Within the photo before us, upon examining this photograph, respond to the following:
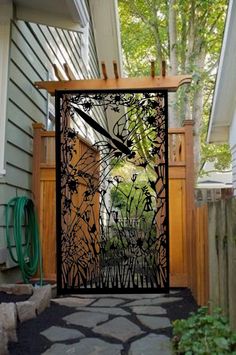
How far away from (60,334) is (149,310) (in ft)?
3.30

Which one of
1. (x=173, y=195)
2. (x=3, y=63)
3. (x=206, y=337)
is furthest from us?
(x=173, y=195)

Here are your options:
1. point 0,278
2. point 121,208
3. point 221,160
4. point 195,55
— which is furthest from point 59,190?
point 221,160

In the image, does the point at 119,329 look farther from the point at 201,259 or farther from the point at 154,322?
the point at 201,259

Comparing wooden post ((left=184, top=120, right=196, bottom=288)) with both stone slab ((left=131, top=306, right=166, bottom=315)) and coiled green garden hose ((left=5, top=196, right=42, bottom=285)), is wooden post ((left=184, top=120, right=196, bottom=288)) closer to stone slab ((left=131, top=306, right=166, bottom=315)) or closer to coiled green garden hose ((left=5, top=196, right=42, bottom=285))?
Result: stone slab ((left=131, top=306, right=166, bottom=315))

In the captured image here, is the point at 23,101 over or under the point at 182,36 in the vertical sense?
under

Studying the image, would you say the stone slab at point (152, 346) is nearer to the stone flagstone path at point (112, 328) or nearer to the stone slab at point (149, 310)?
the stone flagstone path at point (112, 328)

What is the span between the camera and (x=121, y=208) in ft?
15.6

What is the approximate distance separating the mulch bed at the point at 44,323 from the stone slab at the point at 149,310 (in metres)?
0.06

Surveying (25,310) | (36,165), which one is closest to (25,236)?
(36,165)

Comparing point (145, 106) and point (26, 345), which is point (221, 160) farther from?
point (26, 345)

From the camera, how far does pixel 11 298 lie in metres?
3.52

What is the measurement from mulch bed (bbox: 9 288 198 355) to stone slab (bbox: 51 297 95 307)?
0.13m

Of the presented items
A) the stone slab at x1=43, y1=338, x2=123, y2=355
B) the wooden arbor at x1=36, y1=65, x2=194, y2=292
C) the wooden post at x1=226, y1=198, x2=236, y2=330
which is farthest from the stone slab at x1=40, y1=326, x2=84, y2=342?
the wooden arbor at x1=36, y1=65, x2=194, y2=292

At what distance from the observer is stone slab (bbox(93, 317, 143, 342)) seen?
9.68 feet
